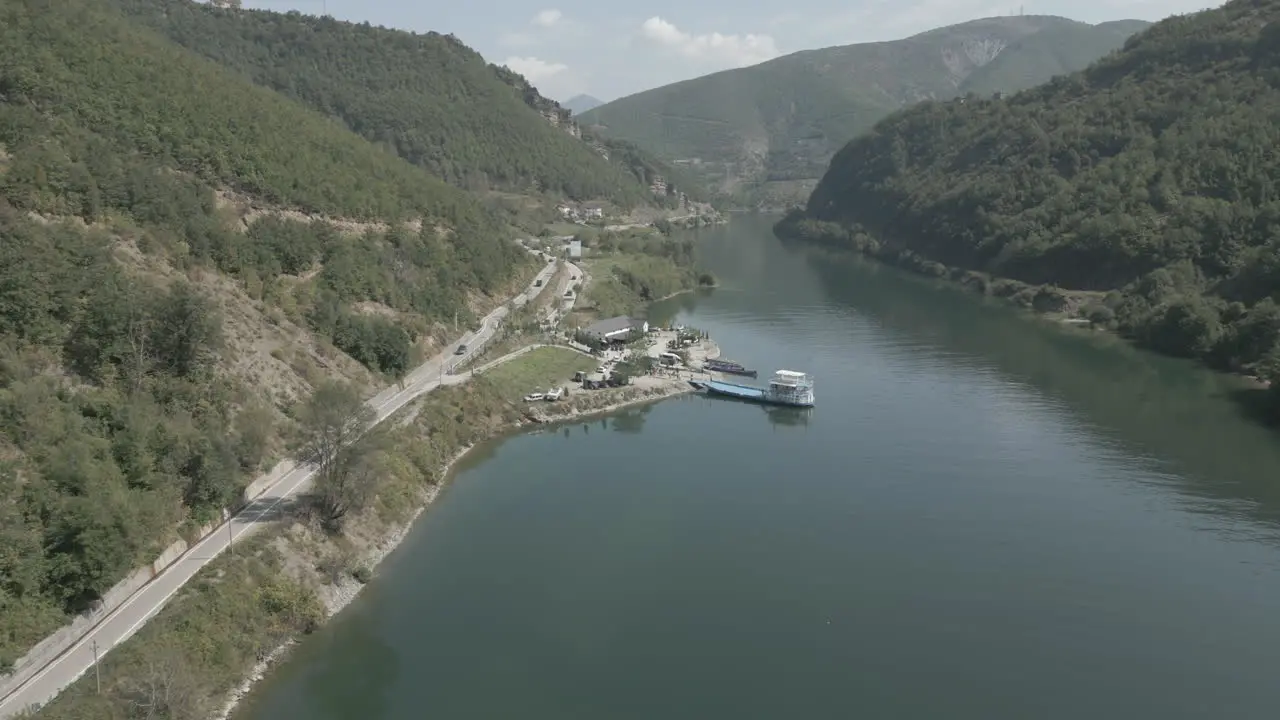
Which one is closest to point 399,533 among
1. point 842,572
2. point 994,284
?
point 842,572

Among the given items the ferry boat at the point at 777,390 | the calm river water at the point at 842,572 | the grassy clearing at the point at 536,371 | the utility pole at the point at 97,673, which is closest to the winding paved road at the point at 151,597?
the utility pole at the point at 97,673

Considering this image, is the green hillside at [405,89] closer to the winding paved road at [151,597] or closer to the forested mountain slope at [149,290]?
the forested mountain slope at [149,290]

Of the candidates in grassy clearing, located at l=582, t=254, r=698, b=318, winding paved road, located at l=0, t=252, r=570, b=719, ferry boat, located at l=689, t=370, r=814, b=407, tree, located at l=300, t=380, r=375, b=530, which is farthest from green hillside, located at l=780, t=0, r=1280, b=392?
winding paved road, located at l=0, t=252, r=570, b=719

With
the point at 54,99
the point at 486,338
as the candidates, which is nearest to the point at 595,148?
the point at 486,338

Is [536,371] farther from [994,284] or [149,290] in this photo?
[994,284]

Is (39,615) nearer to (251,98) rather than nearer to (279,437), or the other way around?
(279,437)

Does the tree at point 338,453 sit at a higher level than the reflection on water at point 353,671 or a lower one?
higher
